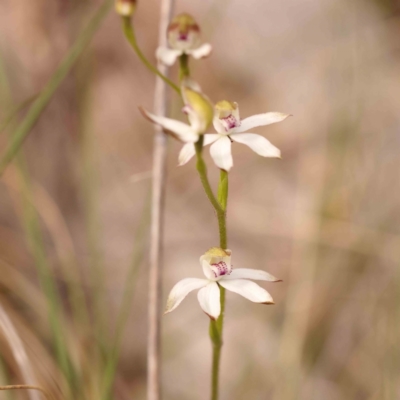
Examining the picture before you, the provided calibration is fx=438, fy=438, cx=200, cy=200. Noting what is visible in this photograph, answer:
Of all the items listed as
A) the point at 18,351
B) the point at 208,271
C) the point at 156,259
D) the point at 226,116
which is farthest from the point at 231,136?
the point at 18,351

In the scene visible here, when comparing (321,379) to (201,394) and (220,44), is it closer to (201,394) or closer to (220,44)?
(201,394)

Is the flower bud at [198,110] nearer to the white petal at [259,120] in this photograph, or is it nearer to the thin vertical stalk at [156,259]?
the white petal at [259,120]

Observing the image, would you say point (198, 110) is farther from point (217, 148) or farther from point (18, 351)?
point (18, 351)

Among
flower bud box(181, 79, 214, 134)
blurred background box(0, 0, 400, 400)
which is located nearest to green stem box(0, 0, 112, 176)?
blurred background box(0, 0, 400, 400)

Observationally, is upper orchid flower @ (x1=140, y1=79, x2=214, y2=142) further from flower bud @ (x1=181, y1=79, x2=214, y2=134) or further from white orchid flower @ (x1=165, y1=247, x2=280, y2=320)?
white orchid flower @ (x1=165, y1=247, x2=280, y2=320)

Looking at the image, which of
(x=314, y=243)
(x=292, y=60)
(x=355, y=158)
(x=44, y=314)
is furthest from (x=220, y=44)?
(x=44, y=314)

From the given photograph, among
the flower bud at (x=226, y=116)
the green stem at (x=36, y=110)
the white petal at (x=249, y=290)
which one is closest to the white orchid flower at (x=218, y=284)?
the white petal at (x=249, y=290)

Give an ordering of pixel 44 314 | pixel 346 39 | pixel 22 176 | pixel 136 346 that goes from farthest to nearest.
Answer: pixel 346 39
pixel 136 346
pixel 44 314
pixel 22 176

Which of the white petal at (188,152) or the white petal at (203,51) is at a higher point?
the white petal at (203,51)
